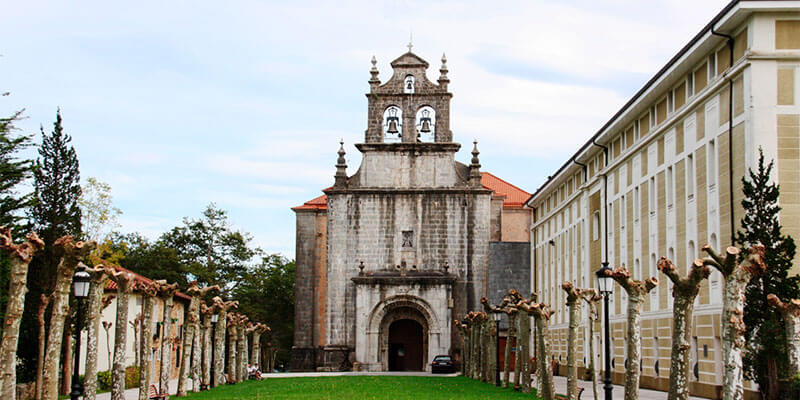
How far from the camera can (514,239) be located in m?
72.0

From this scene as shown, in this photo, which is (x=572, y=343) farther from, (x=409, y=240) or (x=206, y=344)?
(x=409, y=240)

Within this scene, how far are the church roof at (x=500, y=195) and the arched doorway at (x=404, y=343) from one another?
10.8 meters

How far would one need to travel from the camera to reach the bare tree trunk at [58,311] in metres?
20.0

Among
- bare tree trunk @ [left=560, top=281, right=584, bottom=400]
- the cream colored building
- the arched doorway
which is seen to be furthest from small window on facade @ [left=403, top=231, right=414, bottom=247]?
bare tree trunk @ [left=560, top=281, right=584, bottom=400]

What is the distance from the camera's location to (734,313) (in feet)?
57.6

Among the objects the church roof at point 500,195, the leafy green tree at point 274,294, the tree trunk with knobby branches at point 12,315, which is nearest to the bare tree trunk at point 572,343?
the tree trunk with knobby branches at point 12,315

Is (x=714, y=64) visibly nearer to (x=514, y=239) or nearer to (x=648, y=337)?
(x=648, y=337)

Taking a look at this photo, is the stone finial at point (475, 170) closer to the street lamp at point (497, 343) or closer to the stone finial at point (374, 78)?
the stone finial at point (374, 78)

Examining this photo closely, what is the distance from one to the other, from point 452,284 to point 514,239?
1138 cm

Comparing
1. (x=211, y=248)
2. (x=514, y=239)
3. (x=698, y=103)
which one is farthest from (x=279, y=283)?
(x=698, y=103)

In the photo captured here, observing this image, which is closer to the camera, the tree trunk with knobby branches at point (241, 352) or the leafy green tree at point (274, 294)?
the tree trunk with knobby branches at point (241, 352)

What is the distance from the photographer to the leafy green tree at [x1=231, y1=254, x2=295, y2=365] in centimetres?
9331

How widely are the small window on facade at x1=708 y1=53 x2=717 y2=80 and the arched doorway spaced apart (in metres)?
37.3

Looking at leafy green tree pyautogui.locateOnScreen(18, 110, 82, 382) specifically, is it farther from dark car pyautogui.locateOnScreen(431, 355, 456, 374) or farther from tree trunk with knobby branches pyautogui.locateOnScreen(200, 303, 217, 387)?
dark car pyautogui.locateOnScreen(431, 355, 456, 374)
